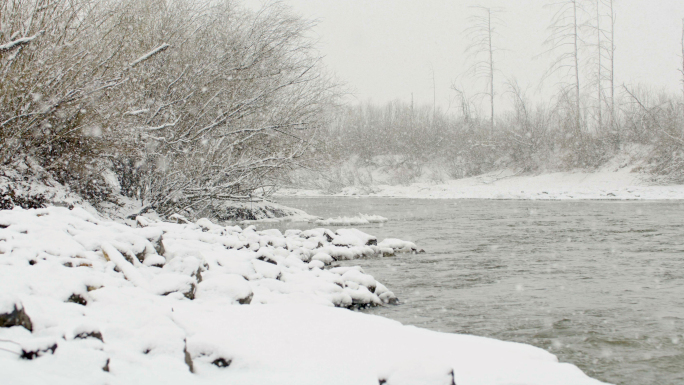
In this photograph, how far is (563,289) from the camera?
20.9 ft

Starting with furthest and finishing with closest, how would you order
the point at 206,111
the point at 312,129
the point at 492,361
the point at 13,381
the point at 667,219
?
1. the point at 312,129
2. the point at 667,219
3. the point at 206,111
4. the point at 492,361
5. the point at 13,381

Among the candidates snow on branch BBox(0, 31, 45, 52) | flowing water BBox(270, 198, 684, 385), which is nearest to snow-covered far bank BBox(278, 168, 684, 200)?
flowing water BBox(270, 198, 684, 385)

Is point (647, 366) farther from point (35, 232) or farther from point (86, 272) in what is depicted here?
point (35, 232)

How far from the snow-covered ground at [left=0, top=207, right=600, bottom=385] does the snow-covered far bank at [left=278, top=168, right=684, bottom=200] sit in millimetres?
19679

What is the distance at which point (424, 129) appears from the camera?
133ft

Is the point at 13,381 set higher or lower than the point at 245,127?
lower

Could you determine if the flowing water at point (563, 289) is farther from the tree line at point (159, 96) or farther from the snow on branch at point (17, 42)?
the snow on branch at point (17, 42)

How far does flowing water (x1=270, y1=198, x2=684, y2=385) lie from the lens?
4.29 metres

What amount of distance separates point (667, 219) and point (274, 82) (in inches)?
397

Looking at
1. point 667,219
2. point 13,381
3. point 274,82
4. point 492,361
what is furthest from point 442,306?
point 667,219

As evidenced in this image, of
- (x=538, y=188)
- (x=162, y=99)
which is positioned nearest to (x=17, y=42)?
(x=162, y=99)

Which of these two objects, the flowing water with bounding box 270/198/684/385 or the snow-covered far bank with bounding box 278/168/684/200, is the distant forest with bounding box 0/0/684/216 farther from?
the snow-covered far bank with bounding box 278/168/684/200

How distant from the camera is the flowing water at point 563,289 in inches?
169

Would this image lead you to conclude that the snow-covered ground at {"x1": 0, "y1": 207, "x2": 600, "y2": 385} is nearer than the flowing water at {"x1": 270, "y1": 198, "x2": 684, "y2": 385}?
Yes
